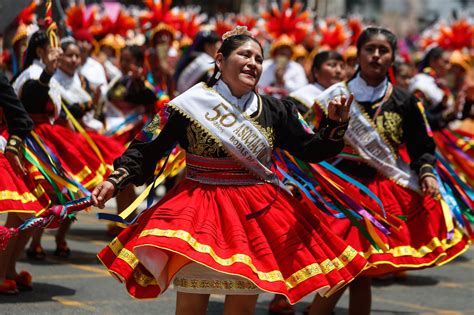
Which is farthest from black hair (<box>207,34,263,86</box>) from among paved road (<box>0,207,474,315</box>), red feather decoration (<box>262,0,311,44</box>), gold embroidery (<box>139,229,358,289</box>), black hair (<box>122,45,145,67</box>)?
red feather decoration (<box>262,0,311,44</box>)

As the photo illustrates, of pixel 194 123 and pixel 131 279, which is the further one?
pixel 194 123

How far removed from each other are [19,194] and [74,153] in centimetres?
150

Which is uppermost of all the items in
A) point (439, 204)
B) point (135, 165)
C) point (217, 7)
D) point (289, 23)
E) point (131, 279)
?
point (135, 165)

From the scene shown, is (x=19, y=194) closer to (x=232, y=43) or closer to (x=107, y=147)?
(x=232, y=43)

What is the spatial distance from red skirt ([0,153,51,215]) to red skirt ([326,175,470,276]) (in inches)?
73.5

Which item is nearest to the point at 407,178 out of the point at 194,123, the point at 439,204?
the point at 439,204

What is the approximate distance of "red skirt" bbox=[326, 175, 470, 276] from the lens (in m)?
6.52

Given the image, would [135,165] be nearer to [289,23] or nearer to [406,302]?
[406,302]

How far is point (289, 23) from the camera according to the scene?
15.3 meters

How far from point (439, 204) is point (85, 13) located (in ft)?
26.7

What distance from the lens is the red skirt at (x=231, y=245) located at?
204 inches

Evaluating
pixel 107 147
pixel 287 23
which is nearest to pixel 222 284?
pixel 107 147

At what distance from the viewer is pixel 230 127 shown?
5.69 meters

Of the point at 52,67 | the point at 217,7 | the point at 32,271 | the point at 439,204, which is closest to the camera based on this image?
the point at 439,204
